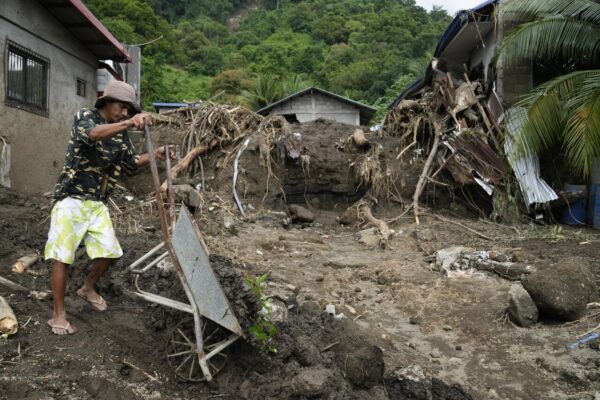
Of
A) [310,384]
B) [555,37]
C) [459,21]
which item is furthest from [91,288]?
[459,21]

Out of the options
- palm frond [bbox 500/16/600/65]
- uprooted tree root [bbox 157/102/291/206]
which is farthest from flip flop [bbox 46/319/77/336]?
palm frond [bbox 500/16/600/65]

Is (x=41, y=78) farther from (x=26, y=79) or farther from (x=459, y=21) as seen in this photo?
(x=459, y=21)

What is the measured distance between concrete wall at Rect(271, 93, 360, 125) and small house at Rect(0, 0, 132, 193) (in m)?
11.9

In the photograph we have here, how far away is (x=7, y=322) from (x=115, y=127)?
1.52m

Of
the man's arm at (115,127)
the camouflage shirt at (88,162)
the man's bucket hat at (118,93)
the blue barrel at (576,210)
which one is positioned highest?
the man's bucket hat at (118,93)

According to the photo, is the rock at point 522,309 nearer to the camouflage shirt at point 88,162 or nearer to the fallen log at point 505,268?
the fallen log at point 505,268

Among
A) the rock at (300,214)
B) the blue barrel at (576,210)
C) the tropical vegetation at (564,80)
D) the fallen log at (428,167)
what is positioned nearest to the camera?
the tropical vegetation at (564,80)

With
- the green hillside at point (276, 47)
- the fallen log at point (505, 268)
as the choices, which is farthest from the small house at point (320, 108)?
the fallen log at point (505, 268)

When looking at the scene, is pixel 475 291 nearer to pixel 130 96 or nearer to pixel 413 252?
pixel 413 252

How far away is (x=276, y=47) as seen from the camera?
50375 millimetres

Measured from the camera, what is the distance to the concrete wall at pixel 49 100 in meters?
7.78

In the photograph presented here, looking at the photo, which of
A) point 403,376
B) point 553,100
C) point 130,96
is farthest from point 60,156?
point 553,100

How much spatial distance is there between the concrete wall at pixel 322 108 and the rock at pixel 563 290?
57.7ft

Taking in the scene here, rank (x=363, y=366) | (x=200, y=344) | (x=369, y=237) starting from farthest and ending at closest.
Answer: (x=369, y=237) < (x=363, y=366) < (x=200, y=344)
